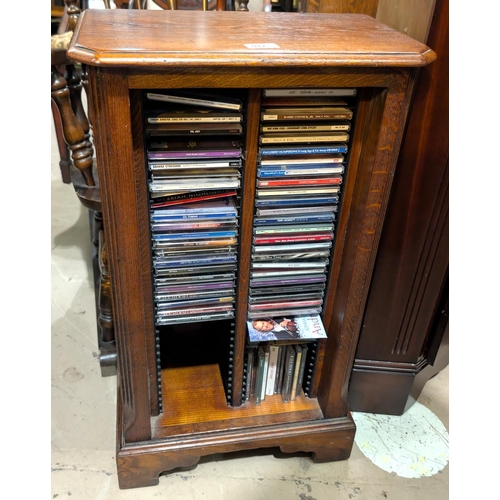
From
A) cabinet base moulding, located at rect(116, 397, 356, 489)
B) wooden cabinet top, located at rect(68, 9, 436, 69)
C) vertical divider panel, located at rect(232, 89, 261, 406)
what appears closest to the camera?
wooden cabinet top, located at rect(68, 9, 436, 69)

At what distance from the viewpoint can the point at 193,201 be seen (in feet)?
3.35

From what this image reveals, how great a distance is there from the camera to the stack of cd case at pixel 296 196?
3.17 feet

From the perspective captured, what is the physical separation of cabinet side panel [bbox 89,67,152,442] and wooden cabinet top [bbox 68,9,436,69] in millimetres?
68

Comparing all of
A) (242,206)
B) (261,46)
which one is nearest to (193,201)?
(242,206)

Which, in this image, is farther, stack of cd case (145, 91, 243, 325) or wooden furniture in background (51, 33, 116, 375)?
wooden furniture in background (51, 33, 116, 375)

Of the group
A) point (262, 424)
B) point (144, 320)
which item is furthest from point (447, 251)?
point (144, 320)

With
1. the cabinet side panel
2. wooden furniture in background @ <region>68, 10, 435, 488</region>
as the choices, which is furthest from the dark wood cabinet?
the cabinet side panel

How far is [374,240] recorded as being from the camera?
1.07m

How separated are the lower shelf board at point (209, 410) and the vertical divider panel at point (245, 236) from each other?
1.9 inches

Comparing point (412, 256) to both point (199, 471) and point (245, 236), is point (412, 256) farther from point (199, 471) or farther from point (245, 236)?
point (199, 471)

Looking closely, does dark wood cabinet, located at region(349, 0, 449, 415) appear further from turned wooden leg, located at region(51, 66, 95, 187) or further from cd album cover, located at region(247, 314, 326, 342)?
turned wooden leg, located at region(51, 66, 95, 187)

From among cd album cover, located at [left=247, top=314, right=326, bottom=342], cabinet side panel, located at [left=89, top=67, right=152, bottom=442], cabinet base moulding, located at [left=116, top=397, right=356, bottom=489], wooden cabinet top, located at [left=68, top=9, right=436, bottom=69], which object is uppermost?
wooden cabinet top, located at [left=68, top=9, right=436, bottom=69]

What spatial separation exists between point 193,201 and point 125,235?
16cm

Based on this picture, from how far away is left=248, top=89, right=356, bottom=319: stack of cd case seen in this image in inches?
38.1
